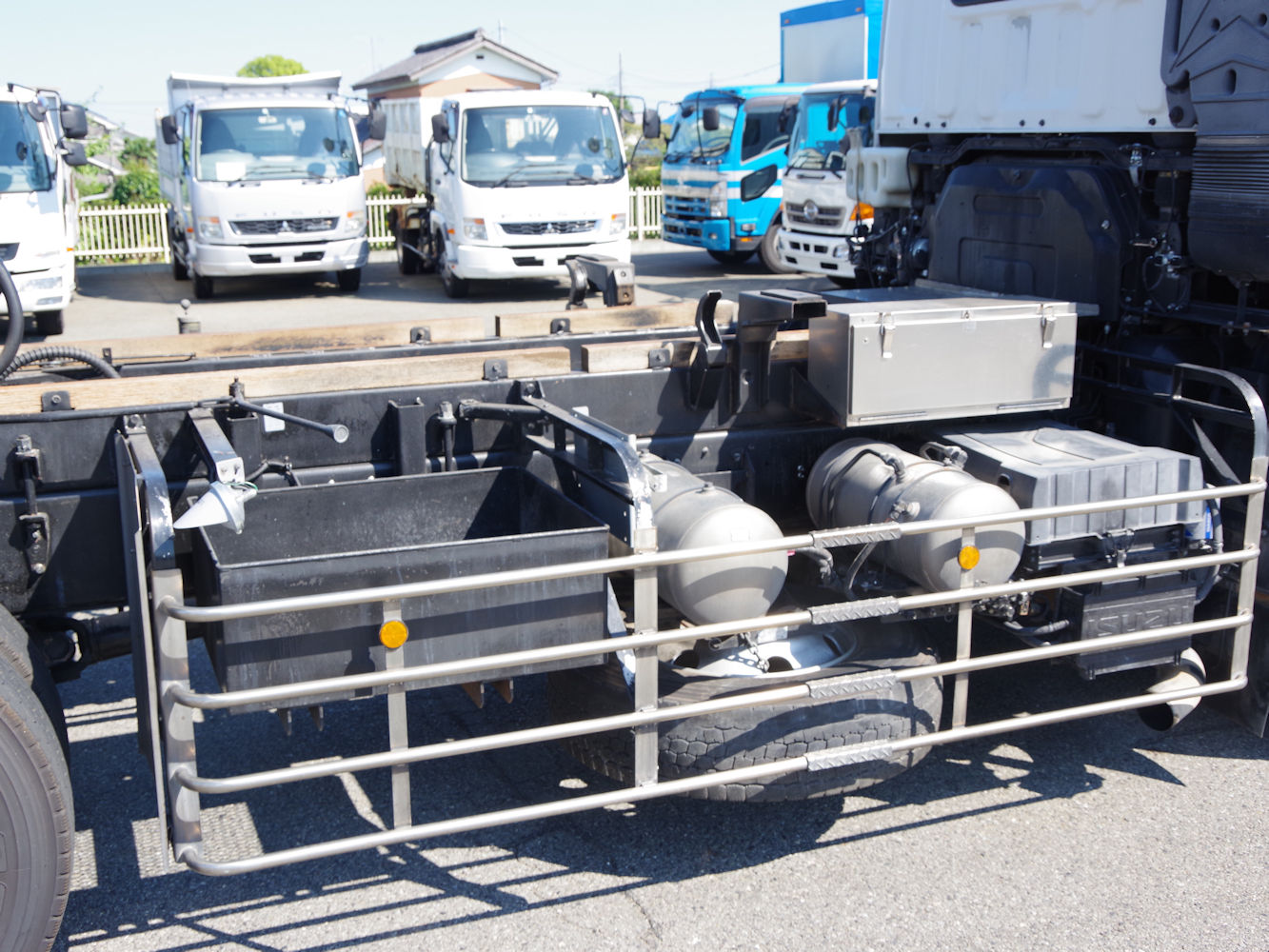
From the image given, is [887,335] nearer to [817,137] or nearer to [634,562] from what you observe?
[634,562]

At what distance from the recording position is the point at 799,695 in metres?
3.34

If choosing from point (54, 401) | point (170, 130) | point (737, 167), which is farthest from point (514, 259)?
point (54, 401)

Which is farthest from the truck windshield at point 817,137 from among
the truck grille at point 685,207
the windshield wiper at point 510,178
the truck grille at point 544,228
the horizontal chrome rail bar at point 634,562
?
the horizontal chrome rail bar at point 634,562

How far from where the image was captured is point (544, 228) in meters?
15.1

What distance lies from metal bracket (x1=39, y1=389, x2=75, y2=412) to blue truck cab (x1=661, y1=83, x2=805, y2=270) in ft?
47.2

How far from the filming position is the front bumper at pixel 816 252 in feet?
48.1

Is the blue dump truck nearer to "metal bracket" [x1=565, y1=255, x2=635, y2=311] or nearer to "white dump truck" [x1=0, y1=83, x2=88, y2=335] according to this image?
"white dump truck" [x1=0, y1=83, x2=88, y2=335]

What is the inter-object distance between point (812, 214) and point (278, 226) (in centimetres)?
672

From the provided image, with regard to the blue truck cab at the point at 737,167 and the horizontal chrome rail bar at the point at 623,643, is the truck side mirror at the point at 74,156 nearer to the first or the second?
the blue truck cab at the point at 737,167

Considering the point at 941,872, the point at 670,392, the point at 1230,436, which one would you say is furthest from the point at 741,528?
the point at 1230,436

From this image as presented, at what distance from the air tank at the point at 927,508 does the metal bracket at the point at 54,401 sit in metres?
2.39

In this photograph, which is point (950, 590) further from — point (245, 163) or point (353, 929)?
point (245, 163)

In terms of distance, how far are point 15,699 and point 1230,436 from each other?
3.79 meters

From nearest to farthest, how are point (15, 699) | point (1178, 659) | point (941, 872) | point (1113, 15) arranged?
1. point (15, 699)
2. point (941, 872)
3. point (1178, 659)
4. point (1113, 15)
